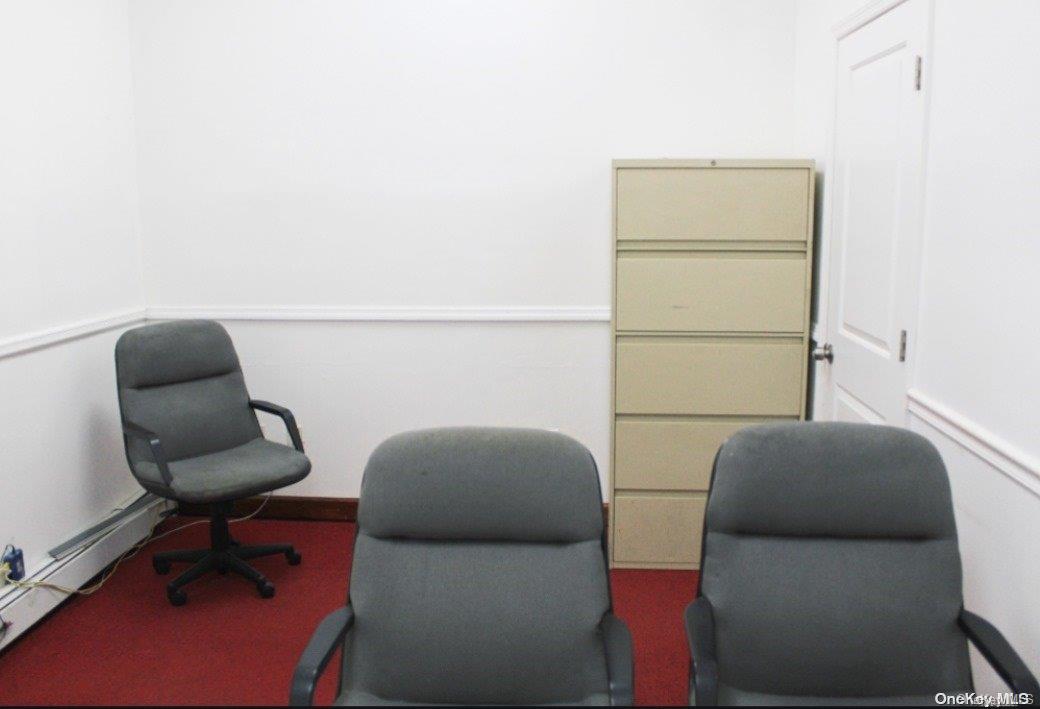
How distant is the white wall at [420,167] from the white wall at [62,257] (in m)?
0.22

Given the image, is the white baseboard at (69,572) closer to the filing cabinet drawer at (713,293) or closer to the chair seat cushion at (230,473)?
the chair seat cushion at (230,473)

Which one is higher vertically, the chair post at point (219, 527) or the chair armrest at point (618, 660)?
the chair armrest at point (618, 660)

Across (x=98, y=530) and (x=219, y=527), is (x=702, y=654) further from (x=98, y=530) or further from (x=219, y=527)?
(x=98, y=530)

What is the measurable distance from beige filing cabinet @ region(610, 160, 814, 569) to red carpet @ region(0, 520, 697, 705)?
12.9 inches

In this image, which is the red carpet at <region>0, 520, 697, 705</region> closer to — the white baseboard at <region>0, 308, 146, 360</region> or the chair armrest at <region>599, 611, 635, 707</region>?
the chair armrest at <region>599, 611, 635, 707</region>

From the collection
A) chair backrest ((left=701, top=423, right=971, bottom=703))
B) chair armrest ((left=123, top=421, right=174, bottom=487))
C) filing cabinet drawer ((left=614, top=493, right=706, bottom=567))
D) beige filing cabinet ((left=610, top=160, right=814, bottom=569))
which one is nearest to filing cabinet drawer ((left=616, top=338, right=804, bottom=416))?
beige filing cabinet ((left=610, top=160, right=814, bottom=569))

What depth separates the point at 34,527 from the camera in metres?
3.27

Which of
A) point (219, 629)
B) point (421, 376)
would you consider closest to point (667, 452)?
point (421, 376)

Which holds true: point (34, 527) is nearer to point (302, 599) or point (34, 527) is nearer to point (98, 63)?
point (302, 599)

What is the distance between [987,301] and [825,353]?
4.07ft

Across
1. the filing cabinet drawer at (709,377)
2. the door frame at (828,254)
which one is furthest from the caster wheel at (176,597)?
the door frame at (828,254)

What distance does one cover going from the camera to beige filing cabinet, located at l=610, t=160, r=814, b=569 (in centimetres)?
343

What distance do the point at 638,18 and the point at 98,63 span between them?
2.22 meters

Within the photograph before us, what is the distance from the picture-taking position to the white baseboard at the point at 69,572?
119 inches
